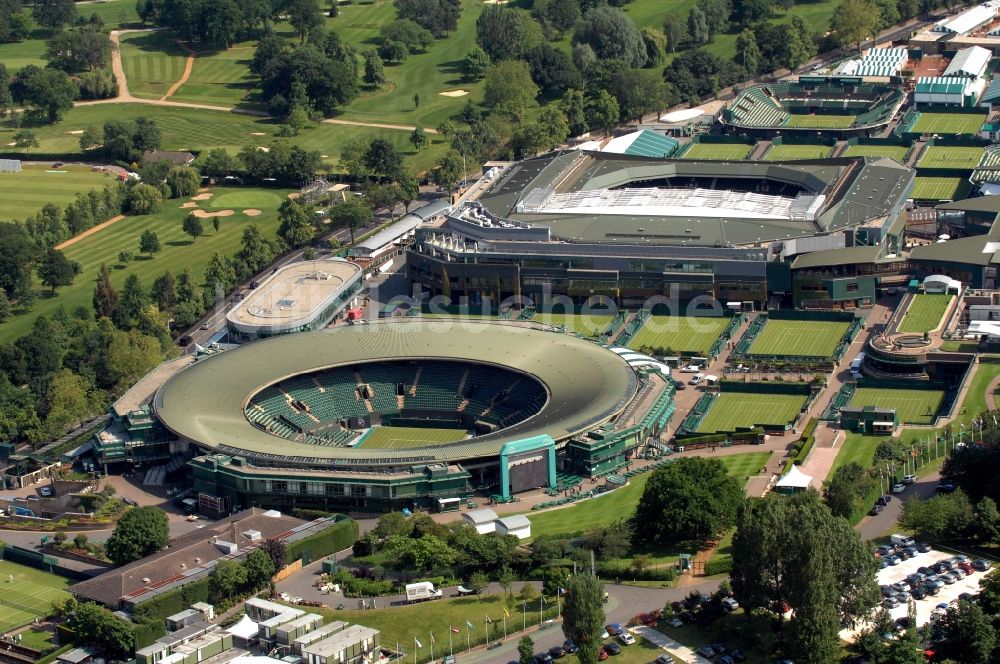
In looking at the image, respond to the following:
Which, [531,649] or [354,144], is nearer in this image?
[531,649]

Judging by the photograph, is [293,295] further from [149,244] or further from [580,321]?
[149,244]

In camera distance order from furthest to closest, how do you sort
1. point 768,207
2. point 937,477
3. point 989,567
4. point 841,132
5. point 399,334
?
point 841,132
point 768,207
point 399,334
point 937,477
point 989,567

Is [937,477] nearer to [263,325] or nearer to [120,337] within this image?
[263,325]

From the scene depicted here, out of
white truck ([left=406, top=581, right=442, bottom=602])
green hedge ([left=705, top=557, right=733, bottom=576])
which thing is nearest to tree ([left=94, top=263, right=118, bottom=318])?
white truck ([left=406, top=581, right=442, bottom=602])

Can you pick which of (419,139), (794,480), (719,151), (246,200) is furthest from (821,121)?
(794,480)

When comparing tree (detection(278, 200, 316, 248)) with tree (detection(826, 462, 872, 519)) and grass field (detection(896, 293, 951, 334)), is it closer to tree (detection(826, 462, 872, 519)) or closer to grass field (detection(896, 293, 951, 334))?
grass field (detection(896, 293, 951, 334))

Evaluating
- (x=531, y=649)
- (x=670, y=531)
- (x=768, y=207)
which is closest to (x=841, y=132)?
(x=768, y=207)
